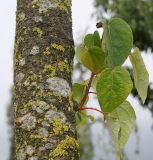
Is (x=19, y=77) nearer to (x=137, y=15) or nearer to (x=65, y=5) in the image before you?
(x=65, y=5)

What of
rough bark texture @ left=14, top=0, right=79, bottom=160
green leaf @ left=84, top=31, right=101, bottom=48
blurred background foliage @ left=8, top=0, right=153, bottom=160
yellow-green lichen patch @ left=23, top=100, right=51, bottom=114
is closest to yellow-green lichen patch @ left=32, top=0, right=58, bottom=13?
rough bark texture @ left=14, top=0, right=79, bottom=160

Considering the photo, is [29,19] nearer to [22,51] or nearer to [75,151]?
[22,51]

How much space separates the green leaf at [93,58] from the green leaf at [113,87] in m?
0.05

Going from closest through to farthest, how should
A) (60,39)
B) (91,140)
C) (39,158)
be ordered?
(39,158) < (60,39) < (91,140)

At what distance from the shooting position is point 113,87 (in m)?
0.95

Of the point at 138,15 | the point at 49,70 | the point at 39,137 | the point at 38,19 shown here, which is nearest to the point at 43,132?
the point at 39,137

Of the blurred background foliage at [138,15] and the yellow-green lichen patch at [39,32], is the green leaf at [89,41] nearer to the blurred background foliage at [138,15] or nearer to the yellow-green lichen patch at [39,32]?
the yellow-green lichen patch at [39,32]

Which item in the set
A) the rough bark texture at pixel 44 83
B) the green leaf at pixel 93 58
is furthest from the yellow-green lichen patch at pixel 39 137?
the green leaf at pixel 93 58

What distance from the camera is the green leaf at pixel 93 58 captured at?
986mm

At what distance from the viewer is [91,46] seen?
3.31 feet

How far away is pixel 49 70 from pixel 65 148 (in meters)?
0.15

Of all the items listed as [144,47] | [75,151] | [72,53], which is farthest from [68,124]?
[144,47]

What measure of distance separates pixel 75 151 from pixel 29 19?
0.95 ft

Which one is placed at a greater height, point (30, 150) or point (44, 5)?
point (44, 5)
